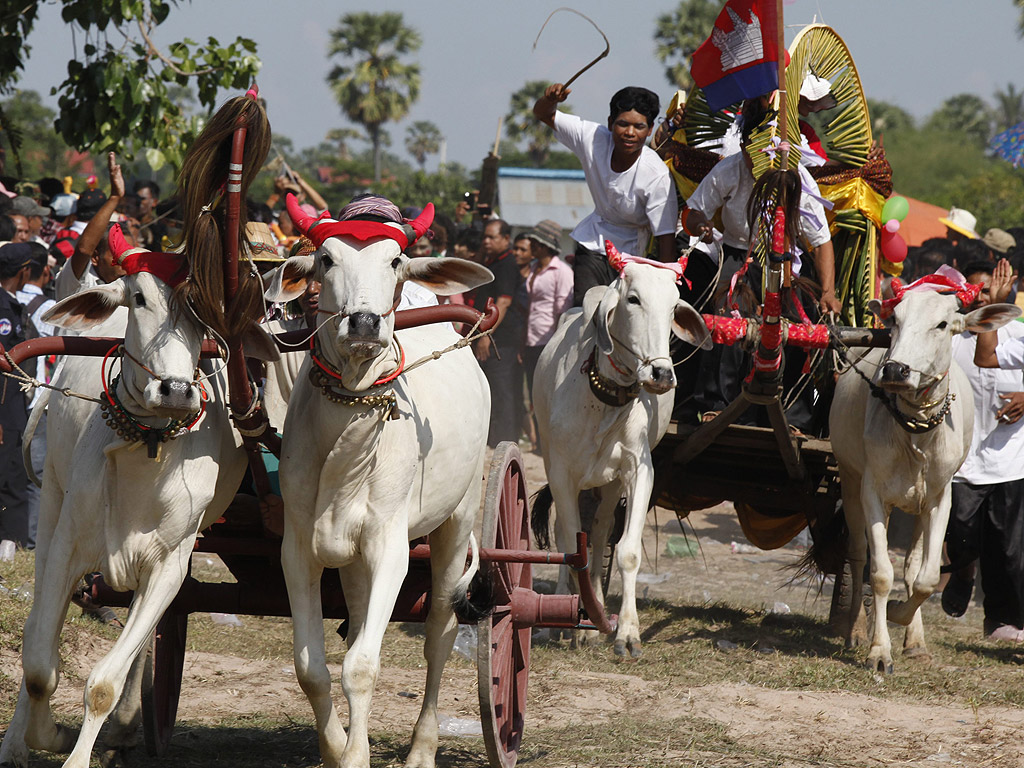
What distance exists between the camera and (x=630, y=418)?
22.2 ft

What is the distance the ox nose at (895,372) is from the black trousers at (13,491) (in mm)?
5099

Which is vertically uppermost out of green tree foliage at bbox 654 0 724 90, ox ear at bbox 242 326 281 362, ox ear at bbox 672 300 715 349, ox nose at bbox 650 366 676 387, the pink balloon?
green tree foliage at bbox 654 0 724 90

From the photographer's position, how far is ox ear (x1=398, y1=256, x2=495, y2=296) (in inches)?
160

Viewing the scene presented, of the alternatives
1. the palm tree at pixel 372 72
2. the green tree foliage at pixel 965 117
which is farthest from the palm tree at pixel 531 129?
the green tree foliage at pixel 965 117

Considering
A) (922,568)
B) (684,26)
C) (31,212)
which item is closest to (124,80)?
(31,212)

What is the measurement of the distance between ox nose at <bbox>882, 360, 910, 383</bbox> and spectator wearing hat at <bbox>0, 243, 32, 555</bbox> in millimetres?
4995

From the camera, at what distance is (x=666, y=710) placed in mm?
5895

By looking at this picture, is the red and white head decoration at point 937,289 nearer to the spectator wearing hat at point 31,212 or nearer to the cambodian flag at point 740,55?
the cambodian flag at point 740,55

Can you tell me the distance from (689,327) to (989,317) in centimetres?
156

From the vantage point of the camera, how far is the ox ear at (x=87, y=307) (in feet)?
12.7

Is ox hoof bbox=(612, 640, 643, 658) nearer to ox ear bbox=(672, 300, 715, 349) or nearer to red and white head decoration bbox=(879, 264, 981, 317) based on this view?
ox ear bbox=(672, 300, 715, 349)

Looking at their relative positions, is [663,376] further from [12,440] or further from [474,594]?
[12,440]

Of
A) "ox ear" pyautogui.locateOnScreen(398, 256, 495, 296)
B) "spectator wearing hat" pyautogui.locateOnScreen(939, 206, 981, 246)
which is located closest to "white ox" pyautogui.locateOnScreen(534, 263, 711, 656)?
"ox ear" pyautogui.locateOnScreen(398, 256, 495, 296)

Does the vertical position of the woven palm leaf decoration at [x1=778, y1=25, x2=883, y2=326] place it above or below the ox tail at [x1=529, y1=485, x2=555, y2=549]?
above
